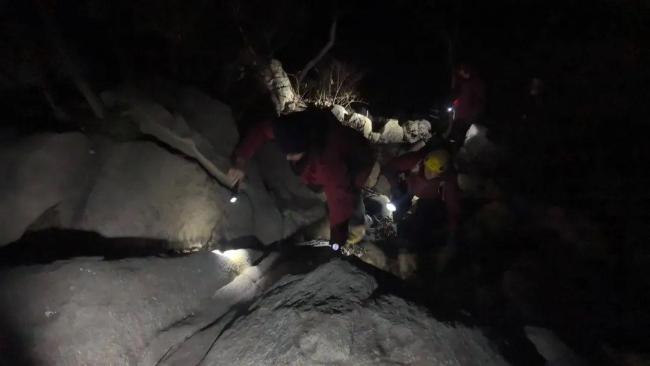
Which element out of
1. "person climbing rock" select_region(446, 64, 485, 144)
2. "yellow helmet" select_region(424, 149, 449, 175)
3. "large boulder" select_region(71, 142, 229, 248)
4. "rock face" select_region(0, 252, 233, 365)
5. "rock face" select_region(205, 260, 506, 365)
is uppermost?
"person climbing rock" select_region(446, 64, 485, 144)

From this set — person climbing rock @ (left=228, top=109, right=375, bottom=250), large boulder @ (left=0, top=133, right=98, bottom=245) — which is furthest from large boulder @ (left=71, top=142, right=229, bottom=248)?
person climbing rock @ (left=228, top=109, right=375, bottom=250)

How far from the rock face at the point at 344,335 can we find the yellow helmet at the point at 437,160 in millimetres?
3160

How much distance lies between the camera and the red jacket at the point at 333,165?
15.1ft

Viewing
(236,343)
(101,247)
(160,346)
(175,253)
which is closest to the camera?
(236,343)

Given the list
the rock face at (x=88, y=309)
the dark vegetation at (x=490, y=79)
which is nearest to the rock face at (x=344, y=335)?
the dark vegetation at (x=490, y=79)

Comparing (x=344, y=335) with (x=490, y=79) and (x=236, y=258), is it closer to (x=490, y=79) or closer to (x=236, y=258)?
(x=236, y=258)

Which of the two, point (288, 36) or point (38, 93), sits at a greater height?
point (288, 36)

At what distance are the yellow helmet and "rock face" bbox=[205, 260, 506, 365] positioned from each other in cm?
316

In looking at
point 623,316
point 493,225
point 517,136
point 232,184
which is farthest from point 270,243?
point 517,136

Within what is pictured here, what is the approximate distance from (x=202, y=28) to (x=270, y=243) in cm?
425

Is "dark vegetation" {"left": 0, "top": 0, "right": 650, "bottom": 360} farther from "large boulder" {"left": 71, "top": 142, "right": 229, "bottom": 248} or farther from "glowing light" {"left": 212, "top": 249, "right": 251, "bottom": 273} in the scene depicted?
"glowing light" {"left": 212, "top": 249, "right": 251, "bottom": 273}

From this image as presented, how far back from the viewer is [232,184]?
15.9 feet

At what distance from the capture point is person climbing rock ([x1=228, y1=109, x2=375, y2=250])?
15.1 ft

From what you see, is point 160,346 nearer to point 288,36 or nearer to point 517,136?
point 288,36
